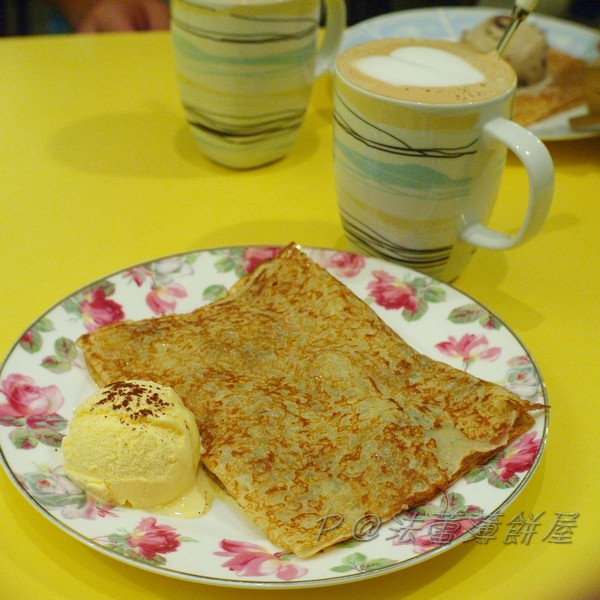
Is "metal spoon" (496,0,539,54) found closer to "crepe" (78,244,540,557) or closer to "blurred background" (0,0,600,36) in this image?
"crepe" (78,244,540,557)

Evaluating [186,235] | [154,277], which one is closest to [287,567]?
[154,277]

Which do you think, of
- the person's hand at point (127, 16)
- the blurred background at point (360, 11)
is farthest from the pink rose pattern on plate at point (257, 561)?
the blurred background at point (360, 11)

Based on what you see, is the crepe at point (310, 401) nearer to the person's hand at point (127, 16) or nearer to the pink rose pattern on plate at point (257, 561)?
the pink rose pattern on plate at point (257, 561)

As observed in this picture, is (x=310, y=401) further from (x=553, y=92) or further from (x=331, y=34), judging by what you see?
(x=553, y=92)

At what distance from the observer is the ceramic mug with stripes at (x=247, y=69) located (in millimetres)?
1419

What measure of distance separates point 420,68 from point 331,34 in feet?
1.78

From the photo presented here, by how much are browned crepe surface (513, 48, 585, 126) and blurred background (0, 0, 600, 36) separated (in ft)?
2.89

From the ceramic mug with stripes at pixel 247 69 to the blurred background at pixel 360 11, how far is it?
125cm

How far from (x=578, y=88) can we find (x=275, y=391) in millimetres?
1294

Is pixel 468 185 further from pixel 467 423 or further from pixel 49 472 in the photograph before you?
pixel 49 472

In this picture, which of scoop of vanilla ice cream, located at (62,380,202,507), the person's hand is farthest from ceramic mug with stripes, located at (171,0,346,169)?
the person's hand

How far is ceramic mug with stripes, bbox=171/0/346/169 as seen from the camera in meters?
1.42

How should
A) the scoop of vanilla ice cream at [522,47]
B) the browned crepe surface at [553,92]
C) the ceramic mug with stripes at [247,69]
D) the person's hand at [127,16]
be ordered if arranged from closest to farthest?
1. the ceramic mug with stripes at [247,69]
2. the browned crepe surface at [553,92]
3. the scoop of vanilla ice cream at [522,47]
4. the person's hand at [127,16]

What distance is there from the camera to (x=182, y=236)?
146 cm
